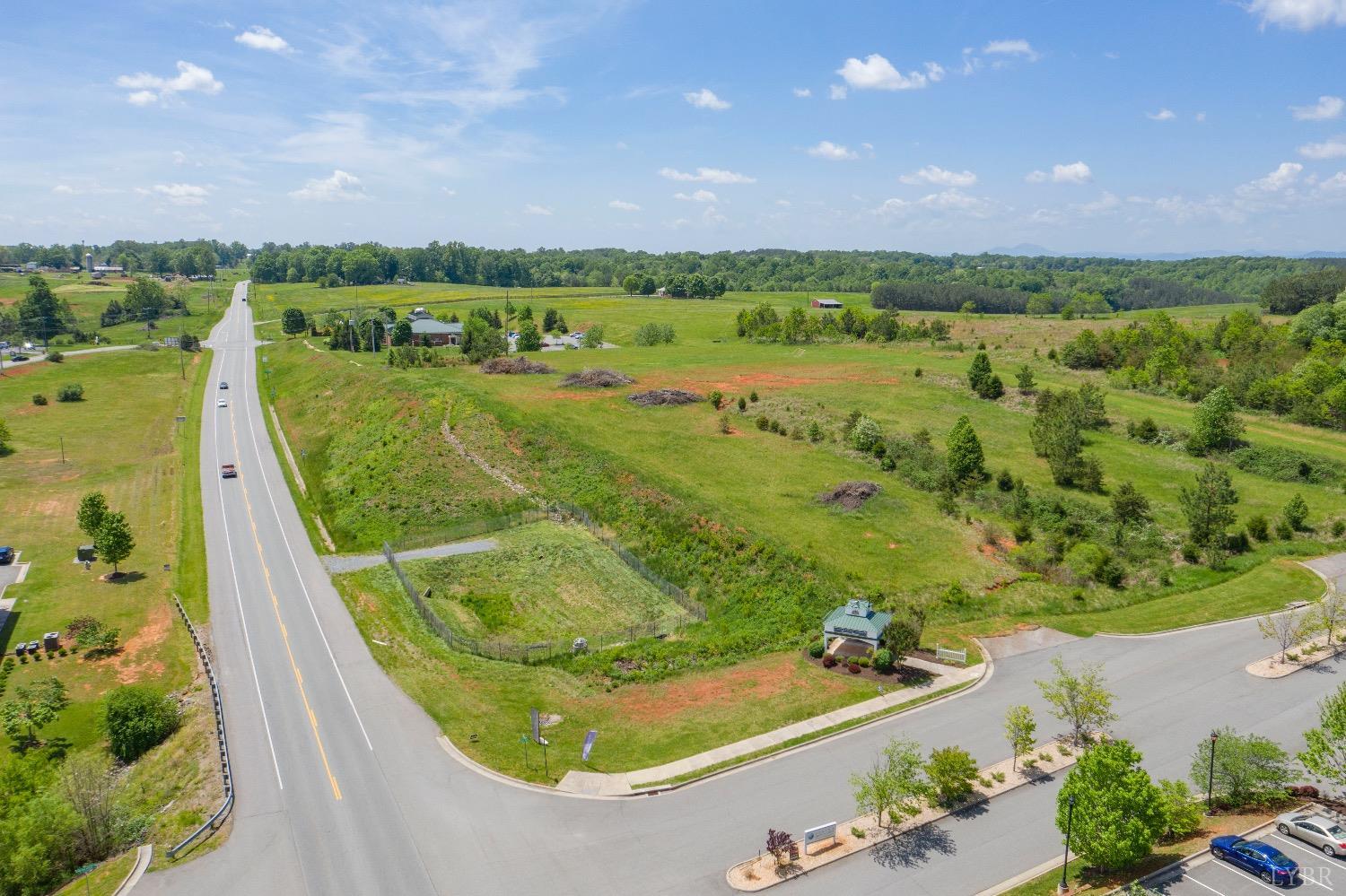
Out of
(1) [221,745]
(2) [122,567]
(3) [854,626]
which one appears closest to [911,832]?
(3) [854,626]

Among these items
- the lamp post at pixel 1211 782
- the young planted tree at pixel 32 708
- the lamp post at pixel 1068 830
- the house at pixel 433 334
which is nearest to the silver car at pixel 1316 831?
the lamp post at pixel 1211 782

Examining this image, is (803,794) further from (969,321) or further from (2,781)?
(969,321)

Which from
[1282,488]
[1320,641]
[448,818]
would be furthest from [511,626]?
[1282,488]

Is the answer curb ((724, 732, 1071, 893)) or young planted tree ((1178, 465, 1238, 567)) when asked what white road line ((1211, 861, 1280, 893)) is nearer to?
curb ((724, 732, 1071, 893))

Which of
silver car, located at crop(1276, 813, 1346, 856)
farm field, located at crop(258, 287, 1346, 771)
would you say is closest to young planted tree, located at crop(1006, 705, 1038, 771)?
farm field, located at crop(258, 287, 1346, 771)

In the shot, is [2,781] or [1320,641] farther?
[1320,641]

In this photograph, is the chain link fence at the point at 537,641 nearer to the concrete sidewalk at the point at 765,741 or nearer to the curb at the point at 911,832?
the concrete sidewalk at the point at 765,741
